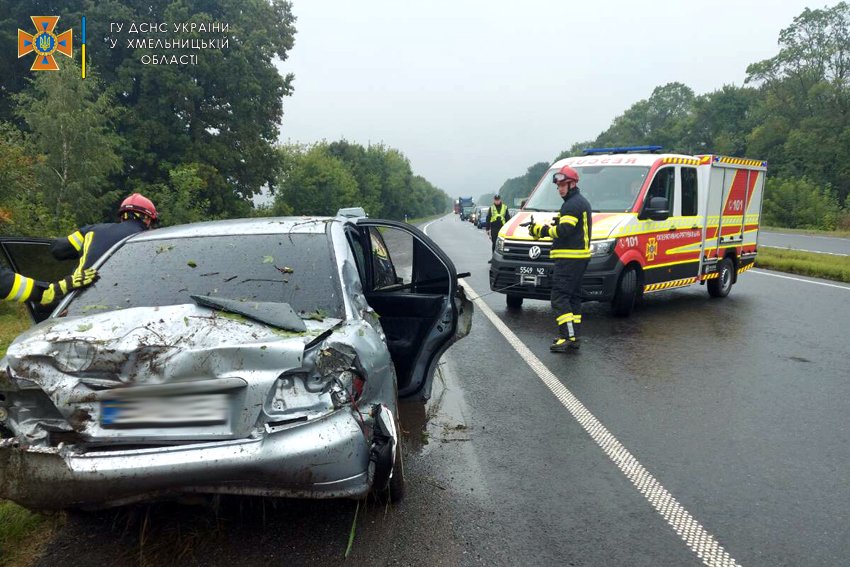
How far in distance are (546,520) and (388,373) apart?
1.11 meters

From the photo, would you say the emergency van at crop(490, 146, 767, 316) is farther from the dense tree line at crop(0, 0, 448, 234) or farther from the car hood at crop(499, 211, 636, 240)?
the dense tree line at crop(0, 0, 448, 234)

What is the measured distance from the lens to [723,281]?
10555mm

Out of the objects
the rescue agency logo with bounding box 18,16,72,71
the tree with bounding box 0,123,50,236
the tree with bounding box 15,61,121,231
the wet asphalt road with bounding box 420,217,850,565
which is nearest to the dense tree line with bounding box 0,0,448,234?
the rescue agency logo with bounding box 18,16,72,71

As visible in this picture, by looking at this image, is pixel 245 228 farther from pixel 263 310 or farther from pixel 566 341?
pixel 566 341

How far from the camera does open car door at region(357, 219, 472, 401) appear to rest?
4477 millimetres

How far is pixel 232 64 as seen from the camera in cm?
3144

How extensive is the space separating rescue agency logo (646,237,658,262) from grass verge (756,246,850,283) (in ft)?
19.7

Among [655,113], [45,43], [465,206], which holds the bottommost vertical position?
[465,206]

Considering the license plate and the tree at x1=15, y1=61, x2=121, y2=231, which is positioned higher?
the tree at x1=15, y1=61, x2=121, y2=231

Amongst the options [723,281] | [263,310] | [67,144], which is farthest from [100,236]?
[67,144]

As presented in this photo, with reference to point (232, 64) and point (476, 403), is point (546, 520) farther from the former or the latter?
point (232, 64)

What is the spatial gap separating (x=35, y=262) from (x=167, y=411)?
9.71ft

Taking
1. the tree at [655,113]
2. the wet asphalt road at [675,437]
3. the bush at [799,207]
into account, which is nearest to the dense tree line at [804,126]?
the bush at [799,207]

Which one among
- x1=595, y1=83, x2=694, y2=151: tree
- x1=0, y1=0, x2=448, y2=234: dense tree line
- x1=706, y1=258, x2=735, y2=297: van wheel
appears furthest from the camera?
x1=595, y1=83, x2=694, y2=151: tree
